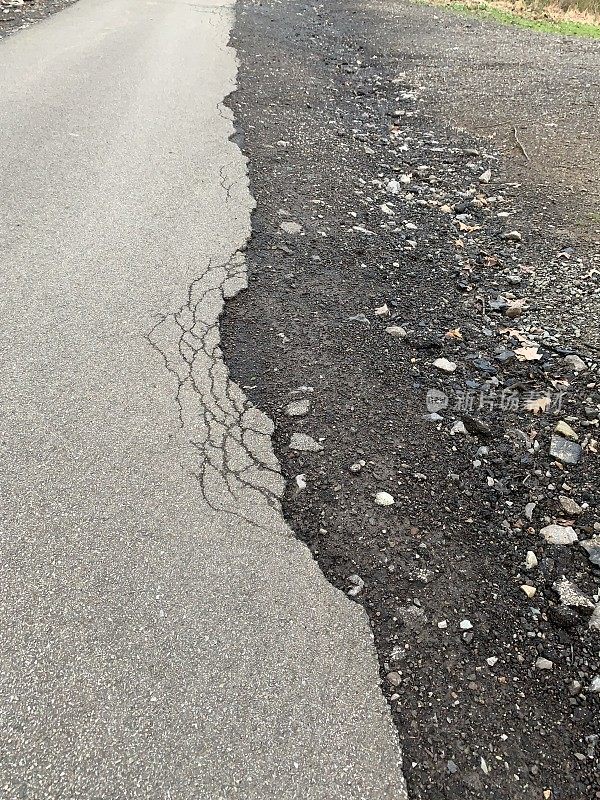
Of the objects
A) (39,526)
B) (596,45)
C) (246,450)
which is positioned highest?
(39,526)

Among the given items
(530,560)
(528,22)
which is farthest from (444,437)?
(528,22)

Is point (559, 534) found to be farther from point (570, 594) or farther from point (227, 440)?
point (227, 440)

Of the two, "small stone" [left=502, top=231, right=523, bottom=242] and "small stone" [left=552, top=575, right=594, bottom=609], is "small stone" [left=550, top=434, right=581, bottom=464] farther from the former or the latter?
"small stone" [left=502, top=231, right=523, bottom=242]

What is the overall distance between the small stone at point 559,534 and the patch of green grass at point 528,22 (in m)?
12.4

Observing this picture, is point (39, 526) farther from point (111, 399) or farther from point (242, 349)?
point (242, 349)

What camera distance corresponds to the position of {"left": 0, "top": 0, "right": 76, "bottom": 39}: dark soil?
9836mm

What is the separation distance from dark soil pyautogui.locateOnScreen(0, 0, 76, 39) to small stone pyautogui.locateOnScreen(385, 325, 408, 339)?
9244mm

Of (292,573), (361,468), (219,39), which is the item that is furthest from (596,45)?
(292,573)

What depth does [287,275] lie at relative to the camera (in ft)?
13.3

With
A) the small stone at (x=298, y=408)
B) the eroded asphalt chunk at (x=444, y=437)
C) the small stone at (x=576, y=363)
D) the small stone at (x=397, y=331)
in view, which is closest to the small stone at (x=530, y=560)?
the eroded asphalt chunk at (x=444, y=437)

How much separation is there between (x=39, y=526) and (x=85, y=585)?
1.20 feet

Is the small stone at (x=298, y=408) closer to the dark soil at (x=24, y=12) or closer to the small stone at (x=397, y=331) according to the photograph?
the small stone at (x=397, y=331)

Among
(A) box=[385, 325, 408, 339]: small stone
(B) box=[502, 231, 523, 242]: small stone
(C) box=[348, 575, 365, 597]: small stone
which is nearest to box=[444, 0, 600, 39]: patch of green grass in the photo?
(B) box=[502, 231, 523, 242]: small stone

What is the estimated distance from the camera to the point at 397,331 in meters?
3.61
